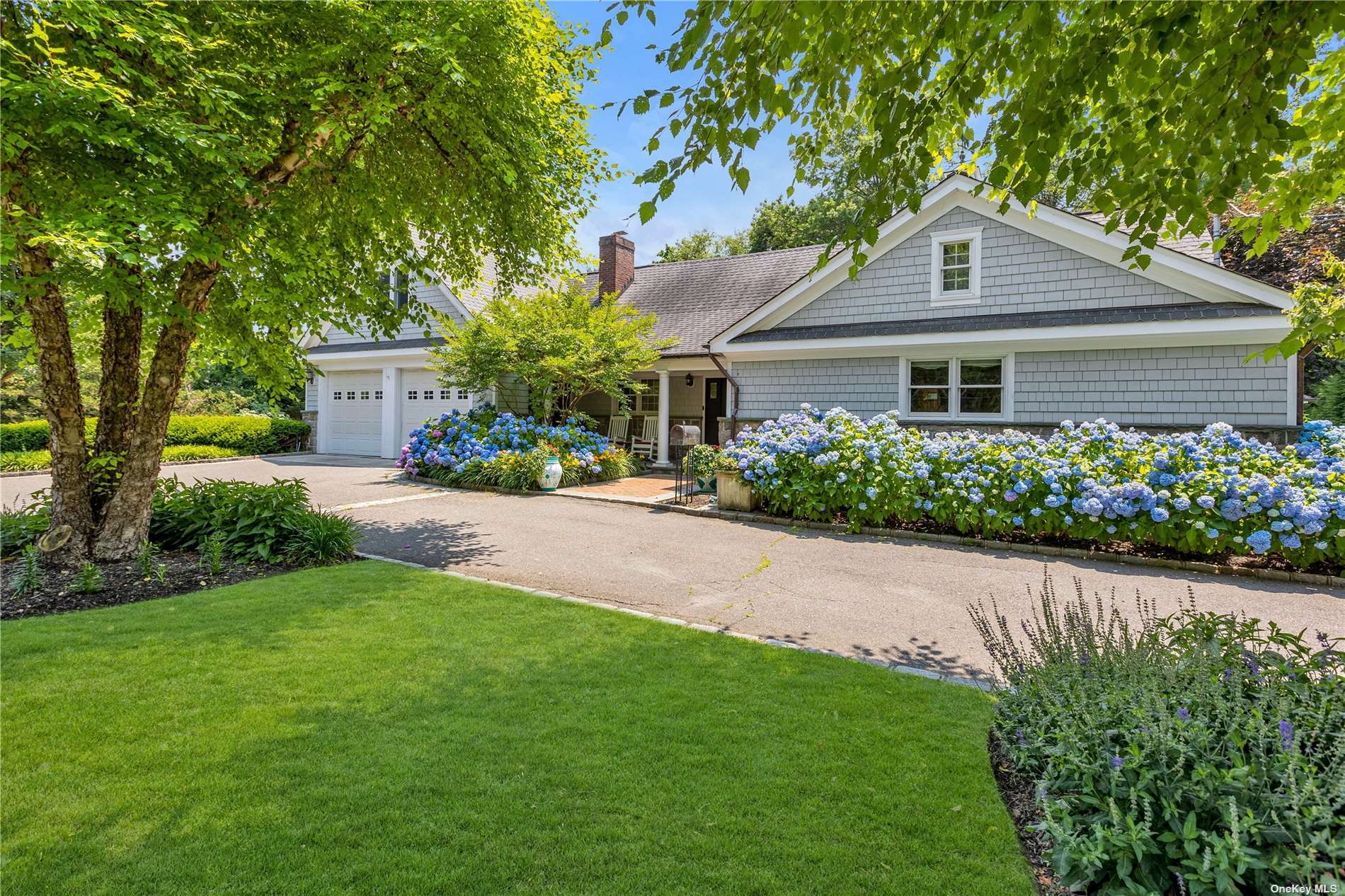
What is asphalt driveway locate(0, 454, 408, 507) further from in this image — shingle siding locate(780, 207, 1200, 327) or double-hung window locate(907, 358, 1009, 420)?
double-hung window locate(907, 358, 1009, 420)

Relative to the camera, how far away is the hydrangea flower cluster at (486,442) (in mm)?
13977

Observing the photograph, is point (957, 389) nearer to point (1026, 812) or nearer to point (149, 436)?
point (1026, 812)

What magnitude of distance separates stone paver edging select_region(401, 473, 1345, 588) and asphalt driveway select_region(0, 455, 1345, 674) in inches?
6.0

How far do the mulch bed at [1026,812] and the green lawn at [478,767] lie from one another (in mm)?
62

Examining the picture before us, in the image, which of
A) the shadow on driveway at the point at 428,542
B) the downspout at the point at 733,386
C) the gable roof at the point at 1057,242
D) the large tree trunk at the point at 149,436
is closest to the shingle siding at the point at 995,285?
the gable roof at the point at 1057,242

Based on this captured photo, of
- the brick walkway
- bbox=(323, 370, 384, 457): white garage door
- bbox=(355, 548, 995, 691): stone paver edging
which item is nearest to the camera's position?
bbox=(355, 548, 995, 691): stone paver edging

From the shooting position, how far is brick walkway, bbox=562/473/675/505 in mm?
12188

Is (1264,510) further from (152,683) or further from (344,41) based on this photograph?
(344,41)

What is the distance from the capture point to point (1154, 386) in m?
10.5

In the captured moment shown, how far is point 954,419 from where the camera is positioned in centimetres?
1197

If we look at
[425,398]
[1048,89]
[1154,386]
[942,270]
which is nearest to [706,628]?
[1048,89]

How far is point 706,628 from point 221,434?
21547 millimetres

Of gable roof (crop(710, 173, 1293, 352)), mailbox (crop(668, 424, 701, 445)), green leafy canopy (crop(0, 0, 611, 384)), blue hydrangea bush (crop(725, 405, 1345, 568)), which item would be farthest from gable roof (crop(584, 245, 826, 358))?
green leafy canopy (crop(0, 0, 611, 384))

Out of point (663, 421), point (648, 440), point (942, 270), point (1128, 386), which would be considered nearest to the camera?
point (1128, 386)
